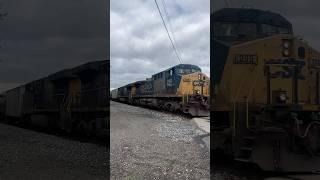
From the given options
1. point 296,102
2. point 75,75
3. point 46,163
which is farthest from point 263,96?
point 46,163

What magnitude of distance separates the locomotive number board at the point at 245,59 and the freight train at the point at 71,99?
2.98 meters

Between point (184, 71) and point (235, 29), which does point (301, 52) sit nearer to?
point (235, 29)

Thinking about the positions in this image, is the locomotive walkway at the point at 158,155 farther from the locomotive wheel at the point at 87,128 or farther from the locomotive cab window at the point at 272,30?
the locomotive cab window at the point at 272,30

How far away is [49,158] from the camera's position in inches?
340

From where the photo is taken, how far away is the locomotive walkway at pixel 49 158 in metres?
7.89

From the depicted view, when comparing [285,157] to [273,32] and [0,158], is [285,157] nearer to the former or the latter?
[273,32]

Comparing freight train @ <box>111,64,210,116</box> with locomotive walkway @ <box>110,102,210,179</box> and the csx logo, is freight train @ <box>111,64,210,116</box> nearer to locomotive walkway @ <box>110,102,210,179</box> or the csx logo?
locomotive walkway @ <box>110,102,210,179</box>

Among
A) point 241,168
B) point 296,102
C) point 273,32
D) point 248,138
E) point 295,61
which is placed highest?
point 273,32

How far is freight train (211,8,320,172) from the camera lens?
8383mm

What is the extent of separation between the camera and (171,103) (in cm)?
2889

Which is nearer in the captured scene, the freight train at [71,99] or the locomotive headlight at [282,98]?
the freight train at [71,99]

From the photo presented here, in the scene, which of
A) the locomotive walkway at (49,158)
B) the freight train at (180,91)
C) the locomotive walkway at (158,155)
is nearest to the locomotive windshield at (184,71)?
the freight train at (180,91)

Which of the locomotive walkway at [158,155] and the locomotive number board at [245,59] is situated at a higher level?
the locomotive number board at [245,59]

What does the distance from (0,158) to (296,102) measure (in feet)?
20.2
